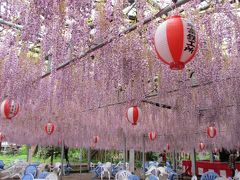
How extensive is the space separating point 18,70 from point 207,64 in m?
3.70

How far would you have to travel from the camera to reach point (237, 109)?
732 centimetres

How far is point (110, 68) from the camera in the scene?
477 centimetres

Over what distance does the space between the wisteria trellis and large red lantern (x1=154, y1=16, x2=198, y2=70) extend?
3.31 feet

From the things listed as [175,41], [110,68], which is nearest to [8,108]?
[110,68]

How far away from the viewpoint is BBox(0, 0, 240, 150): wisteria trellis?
11.9 feet

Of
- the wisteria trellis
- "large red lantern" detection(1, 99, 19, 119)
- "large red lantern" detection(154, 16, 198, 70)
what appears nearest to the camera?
"large red lantern" detection(154, 16, 198, 70)

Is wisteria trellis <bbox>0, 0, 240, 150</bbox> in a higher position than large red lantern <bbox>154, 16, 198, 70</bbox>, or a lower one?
higher

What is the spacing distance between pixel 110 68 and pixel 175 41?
2548mm

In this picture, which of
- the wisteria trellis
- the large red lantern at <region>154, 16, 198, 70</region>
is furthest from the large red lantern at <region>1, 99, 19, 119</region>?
the large red lantern at <region>154, 16, 198, 70</region>

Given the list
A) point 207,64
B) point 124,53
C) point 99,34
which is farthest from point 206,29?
point 99,34

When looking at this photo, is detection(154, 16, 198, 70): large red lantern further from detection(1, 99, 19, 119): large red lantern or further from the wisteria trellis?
detection(1, 99, 19, 119): large red lantern

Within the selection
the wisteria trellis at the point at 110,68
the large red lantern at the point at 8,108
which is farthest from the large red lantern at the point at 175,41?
the large red lantern at the point at 8,108

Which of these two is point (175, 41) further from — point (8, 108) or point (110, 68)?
point (8, 108)

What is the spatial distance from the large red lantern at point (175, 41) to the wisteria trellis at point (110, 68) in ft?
3.31
